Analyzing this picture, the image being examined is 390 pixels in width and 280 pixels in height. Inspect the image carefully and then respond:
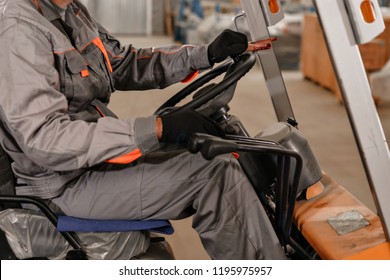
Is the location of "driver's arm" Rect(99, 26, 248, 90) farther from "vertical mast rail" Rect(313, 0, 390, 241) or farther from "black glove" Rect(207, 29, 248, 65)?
"vertical mast rail" Rect(313, 0, 390, 241)

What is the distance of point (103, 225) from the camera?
1834 mm

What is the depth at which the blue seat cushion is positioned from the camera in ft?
5.93

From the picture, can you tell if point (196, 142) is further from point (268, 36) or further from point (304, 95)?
point (304, 95)

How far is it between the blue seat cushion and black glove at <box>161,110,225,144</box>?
33cm

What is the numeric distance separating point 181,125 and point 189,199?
294 millimetres

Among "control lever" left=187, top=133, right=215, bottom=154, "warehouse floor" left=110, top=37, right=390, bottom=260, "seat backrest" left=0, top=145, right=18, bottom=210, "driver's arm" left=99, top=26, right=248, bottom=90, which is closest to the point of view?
"control lever" left=187, top=133, right=215, bottom=154

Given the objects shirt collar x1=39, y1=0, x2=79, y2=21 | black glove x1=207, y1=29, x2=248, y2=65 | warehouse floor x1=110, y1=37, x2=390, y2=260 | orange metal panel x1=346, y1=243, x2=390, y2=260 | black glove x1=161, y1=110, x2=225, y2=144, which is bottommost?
warehouse floor x1=110, y1=37, x2=390, y2=260

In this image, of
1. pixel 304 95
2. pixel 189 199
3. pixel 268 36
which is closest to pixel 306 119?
pixel 304 95

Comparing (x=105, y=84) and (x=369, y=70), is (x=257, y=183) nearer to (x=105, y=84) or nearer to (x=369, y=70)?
(x=105, y=84)

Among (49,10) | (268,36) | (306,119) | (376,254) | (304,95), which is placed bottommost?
(304,95)

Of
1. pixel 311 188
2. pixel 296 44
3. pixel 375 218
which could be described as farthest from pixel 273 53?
pixel 296 44

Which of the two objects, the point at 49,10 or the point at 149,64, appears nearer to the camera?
the point at 49,10

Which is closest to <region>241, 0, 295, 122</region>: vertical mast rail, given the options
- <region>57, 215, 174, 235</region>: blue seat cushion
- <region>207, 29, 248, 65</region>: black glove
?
<region>207, 29, 248, 65</region>: black glove
